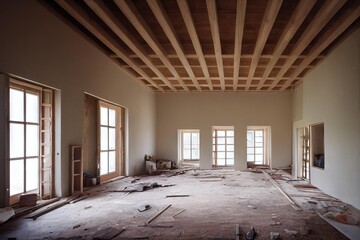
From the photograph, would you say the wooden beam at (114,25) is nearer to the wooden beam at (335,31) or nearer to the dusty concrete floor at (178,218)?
the dusty concrete floor at (178,218)

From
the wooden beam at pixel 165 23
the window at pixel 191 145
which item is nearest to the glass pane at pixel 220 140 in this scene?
the window at pixel 191 145

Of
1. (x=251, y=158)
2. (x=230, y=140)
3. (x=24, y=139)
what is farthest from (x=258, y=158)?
(x=24, y=139)

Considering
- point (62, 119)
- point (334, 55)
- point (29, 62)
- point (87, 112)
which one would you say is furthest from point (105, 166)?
point (334, 55)

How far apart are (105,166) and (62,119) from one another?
323 cm

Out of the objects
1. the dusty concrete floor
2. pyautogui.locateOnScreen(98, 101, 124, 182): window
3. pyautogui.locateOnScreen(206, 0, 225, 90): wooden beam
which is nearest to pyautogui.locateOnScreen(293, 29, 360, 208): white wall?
the dusty concrete floor

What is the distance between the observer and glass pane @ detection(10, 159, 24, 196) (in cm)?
488

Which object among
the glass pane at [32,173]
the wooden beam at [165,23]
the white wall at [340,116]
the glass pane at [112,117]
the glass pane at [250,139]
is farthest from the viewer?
the glass pane at [250,139]

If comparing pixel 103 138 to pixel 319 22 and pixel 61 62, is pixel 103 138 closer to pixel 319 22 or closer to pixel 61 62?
pixel 61 62

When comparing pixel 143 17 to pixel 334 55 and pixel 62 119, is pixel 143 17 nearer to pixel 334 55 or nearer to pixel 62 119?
pixel 62 119

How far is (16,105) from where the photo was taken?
199 inches

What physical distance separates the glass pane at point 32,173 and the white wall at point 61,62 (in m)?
0.46

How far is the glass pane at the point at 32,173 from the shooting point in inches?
211

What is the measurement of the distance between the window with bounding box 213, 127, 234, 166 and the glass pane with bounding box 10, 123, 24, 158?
10727 mm

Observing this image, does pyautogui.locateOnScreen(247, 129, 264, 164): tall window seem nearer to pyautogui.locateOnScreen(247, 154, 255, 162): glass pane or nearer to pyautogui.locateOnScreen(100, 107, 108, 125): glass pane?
pyautogui.locateOnScreen(247, 154, 255, 162): glass pane
